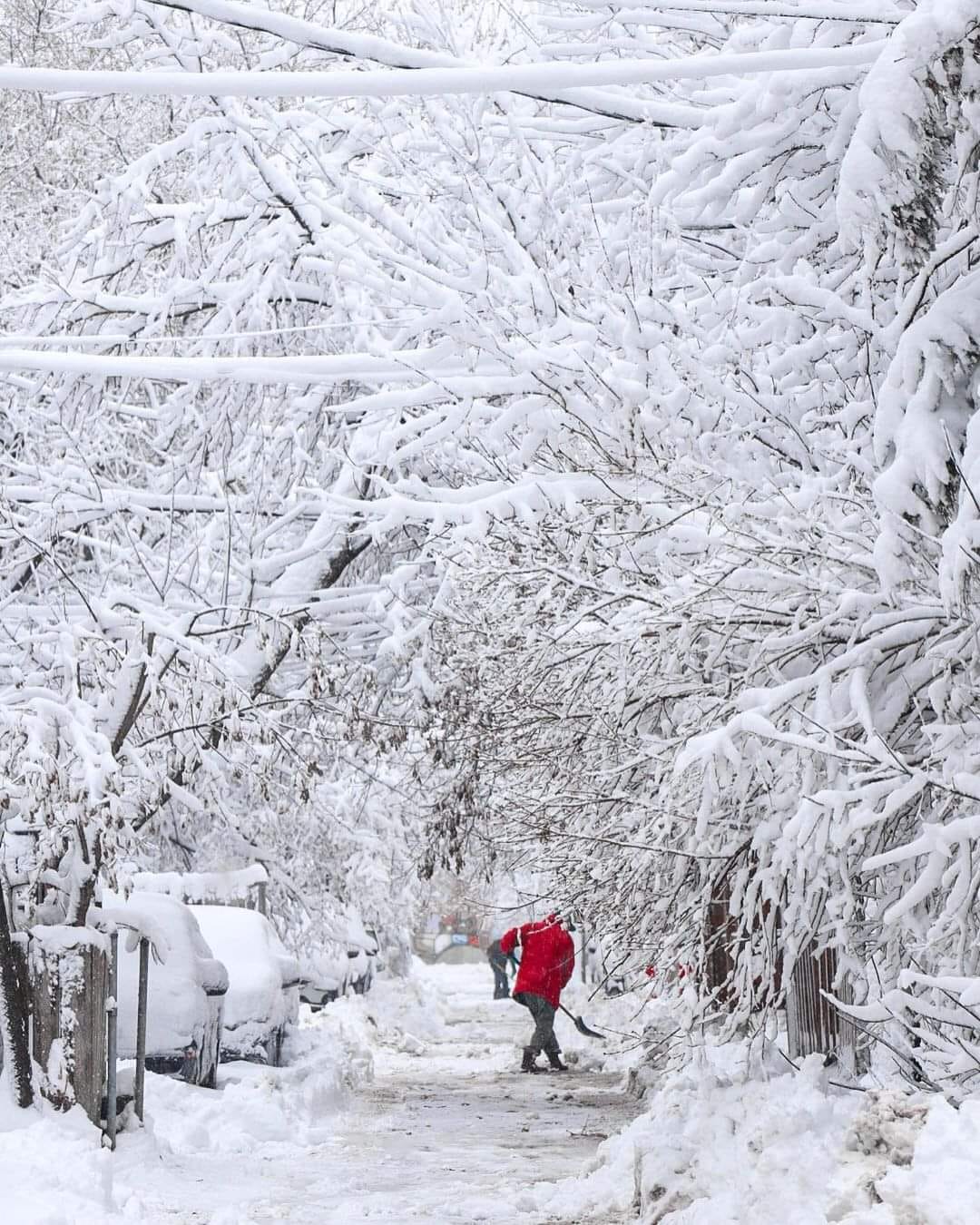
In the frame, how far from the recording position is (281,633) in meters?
9.99

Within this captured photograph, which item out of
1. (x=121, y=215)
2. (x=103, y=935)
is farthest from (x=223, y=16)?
(x=103, y=935)

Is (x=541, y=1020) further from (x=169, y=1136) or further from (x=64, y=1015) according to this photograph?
(x=64, y=1015)

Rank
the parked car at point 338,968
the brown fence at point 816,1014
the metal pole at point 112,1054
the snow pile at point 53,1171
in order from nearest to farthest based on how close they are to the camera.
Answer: the snow pile at point 53,1171 → the brown fence at point 816,1014 → the metal pole at point 112,1054 → the parked car at point 338,968

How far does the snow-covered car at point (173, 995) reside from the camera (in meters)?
11.9

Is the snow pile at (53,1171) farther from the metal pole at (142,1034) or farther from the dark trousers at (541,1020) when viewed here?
the dark trousers at (541,1020)

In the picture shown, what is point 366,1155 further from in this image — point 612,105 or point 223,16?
point 223,16

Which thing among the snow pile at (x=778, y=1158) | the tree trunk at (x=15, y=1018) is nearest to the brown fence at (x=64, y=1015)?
the tree trunk at (x=15, y=1018)

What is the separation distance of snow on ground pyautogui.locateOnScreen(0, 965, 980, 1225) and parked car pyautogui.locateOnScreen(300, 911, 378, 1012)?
6.76 metres

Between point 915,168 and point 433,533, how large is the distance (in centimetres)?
396

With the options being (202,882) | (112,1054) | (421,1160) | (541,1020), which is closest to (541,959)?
(541,1020)

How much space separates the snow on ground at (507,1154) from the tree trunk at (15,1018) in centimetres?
19

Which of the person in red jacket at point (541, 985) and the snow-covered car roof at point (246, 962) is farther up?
the snow-covered car roof at point (246, 962)

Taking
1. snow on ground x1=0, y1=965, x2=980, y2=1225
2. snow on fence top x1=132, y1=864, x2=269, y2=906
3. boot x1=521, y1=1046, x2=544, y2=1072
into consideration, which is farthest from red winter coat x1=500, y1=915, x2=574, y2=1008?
snow on fence top x1=132, y1=864, x2=269, y2=906

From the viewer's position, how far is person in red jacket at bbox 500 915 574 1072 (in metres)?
18.2
